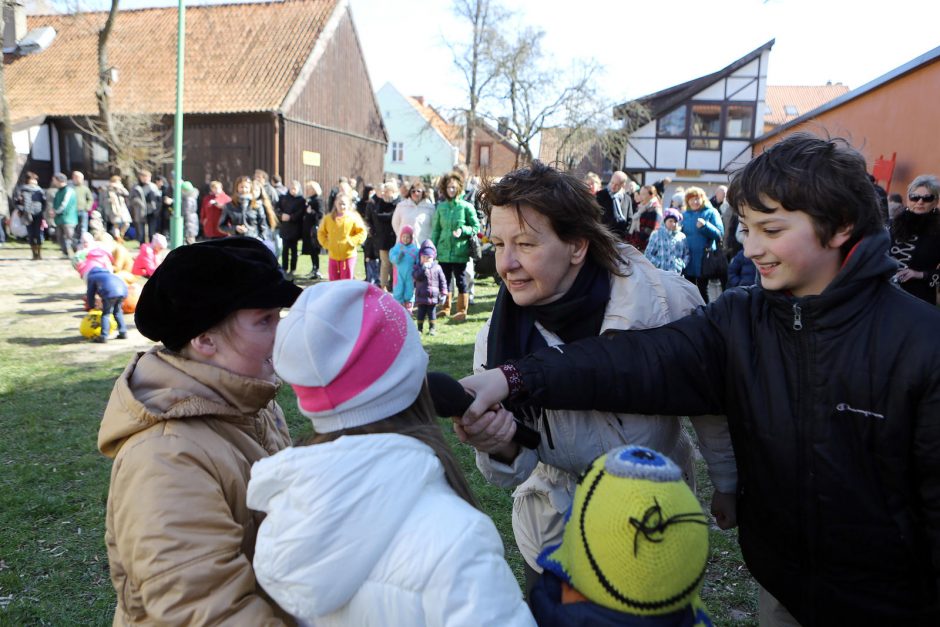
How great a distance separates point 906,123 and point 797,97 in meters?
56.7

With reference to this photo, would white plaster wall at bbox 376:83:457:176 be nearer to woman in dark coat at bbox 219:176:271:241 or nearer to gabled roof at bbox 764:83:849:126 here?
gabled roof at bbox 764:83:849:126

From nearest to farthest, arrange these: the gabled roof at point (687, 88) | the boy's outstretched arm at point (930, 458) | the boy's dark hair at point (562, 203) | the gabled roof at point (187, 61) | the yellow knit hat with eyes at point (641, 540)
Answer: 1. the yellow knit hat with eyes at point (641, 540)
2. the boy's outstretched arm at point (930, 458)
3. the boy's dark hair at point (562, 203)
4. the gabled roof at point (187, 61)
5. the gabled roof at point (687, 88)

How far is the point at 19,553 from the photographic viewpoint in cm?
365

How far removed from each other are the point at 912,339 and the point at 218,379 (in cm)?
162

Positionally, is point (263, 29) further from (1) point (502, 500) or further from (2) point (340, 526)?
(2) point (340, 526)

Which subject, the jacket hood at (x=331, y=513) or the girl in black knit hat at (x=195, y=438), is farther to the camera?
the girl in black knit hat at (x=195, y=438)

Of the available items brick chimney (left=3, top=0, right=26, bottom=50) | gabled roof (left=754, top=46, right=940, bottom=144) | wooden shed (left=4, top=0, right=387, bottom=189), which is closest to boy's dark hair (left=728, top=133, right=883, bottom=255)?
gabled roof (left=754, top=46, right=940, bottom=144)

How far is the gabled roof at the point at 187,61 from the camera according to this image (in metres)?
25.8

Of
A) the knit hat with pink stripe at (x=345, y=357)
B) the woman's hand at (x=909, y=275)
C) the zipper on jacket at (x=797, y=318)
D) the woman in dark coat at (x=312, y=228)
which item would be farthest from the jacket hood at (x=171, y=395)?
the woman in dark coat at (x=312, y=228)

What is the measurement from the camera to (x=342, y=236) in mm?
10750

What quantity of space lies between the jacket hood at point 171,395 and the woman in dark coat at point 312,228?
11.8m

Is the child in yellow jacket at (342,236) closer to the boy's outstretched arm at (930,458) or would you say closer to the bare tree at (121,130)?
the boy's outstretched arm at (930,458)

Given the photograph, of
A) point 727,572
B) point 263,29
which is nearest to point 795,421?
point 727,572

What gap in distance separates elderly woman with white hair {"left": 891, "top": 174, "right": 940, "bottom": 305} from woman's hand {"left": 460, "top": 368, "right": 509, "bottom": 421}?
5.92 metres
